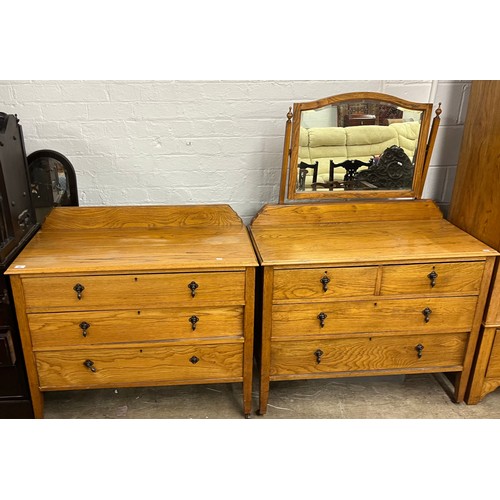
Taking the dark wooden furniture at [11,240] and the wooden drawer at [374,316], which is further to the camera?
the wooden drawer at [374,316]

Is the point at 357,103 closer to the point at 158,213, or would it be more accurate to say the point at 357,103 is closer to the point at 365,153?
the point at 365,153

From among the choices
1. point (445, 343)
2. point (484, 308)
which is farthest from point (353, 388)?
point (484, 308)

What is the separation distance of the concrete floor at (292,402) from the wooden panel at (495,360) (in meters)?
0.18

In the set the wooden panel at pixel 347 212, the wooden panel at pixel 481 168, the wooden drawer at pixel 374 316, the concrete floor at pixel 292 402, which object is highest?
the wooden panel at pixel 481 168

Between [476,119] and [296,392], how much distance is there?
1538 millimetres

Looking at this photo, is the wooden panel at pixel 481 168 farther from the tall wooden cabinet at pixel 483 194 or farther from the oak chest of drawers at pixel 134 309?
the oak chest of drawers at pixel 134 309

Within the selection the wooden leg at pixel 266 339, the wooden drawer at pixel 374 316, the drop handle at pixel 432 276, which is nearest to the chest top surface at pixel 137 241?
the wooden leg at pixel 266 339

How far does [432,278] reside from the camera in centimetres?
205

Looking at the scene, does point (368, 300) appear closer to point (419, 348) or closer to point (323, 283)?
point (323, 283)

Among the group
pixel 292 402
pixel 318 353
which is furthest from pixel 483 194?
pixel 292 402

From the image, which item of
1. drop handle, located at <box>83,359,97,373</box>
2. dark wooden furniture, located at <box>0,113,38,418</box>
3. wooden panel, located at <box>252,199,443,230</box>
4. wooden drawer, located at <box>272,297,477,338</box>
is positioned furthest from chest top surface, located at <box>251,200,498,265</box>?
dark wooden furniture, located at <box>0,113,38,418</box>

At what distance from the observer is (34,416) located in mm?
2061

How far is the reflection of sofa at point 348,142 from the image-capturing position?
2.19 metres

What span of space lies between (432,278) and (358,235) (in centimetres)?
38
